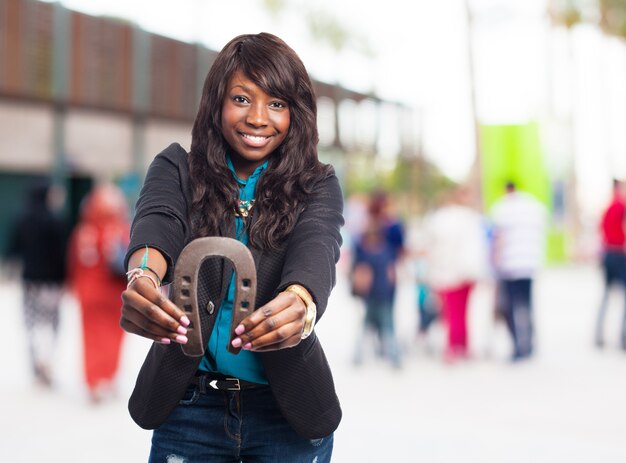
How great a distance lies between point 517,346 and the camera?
903 cm

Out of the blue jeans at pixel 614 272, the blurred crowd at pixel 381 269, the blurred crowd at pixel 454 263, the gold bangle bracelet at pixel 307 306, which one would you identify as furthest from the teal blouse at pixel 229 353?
the blue jeans at pixel 614 272

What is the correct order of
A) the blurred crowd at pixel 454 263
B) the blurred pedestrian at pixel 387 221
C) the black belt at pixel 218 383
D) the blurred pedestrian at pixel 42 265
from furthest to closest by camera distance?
the blurred crowd at pixel 454 263, the blurred pedestrian at pixel 387 221, the blurred pedestrian at pixel 42 265, the black belt at pixel 218 383

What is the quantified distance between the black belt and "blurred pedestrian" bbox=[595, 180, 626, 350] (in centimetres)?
844

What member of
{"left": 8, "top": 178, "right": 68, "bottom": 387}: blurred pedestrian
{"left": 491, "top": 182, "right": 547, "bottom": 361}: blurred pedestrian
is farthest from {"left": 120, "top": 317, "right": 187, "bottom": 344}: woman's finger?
{"left": 491, "top": 182, "right": 547, "bottom": 361}: blurred pedestrian

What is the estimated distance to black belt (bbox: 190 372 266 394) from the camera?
1.99 metres

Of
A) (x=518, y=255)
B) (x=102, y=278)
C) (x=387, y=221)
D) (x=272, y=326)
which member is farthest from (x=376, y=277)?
(x=272, y=326)

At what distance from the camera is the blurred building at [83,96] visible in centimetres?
2133

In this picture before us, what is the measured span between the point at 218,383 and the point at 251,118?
59 cm

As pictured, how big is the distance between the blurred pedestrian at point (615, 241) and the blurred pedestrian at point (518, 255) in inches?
42.7

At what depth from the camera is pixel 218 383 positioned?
2.00m

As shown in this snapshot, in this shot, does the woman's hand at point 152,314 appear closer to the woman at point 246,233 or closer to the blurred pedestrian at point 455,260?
the woman at point 246,233

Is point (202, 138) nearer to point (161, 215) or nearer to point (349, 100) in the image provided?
point (161, 215)

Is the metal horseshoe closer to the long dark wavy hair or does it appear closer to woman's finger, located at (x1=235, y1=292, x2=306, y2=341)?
woman's finger, located at (x1=235, y1=292, x2=306, y2=341)

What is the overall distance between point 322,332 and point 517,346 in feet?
10.8
